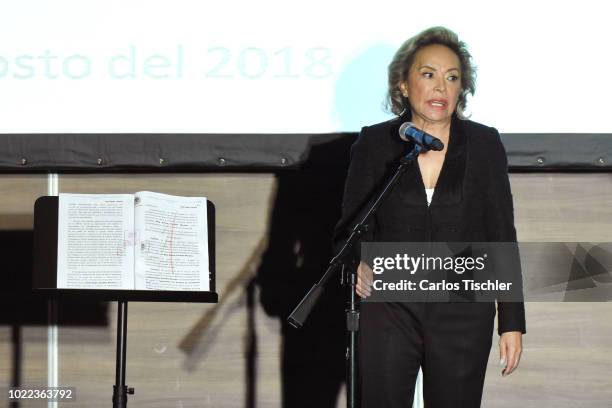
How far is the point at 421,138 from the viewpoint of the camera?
2.11 m

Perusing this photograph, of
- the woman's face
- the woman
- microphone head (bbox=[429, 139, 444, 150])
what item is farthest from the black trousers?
the woman's face

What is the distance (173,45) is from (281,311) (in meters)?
1.08

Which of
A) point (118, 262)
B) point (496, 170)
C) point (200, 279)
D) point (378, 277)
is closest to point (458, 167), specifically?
point (496, 170)

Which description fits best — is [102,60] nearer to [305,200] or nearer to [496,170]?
[305,200]

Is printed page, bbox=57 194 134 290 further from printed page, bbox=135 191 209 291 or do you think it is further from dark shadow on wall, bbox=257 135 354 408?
dark shadow on wall, bbox=257 135 354 408

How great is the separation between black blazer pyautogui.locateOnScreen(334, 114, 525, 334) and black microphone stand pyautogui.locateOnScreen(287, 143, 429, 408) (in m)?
0.14

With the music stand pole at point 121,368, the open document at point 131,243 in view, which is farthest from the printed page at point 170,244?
the music stand pole at point 121,368

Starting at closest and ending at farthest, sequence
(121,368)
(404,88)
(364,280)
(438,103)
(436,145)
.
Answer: (436,145)
(364,280)
(438,103)
(404,88)
(121,368)

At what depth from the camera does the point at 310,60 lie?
332cm

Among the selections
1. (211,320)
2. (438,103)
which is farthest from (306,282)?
(438,103)

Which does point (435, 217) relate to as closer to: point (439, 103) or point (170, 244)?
point (439, 103)

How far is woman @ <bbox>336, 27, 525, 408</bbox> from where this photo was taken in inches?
86.4

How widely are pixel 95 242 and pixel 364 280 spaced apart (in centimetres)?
86

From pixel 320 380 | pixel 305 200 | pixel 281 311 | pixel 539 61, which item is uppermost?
pixel 539 61
